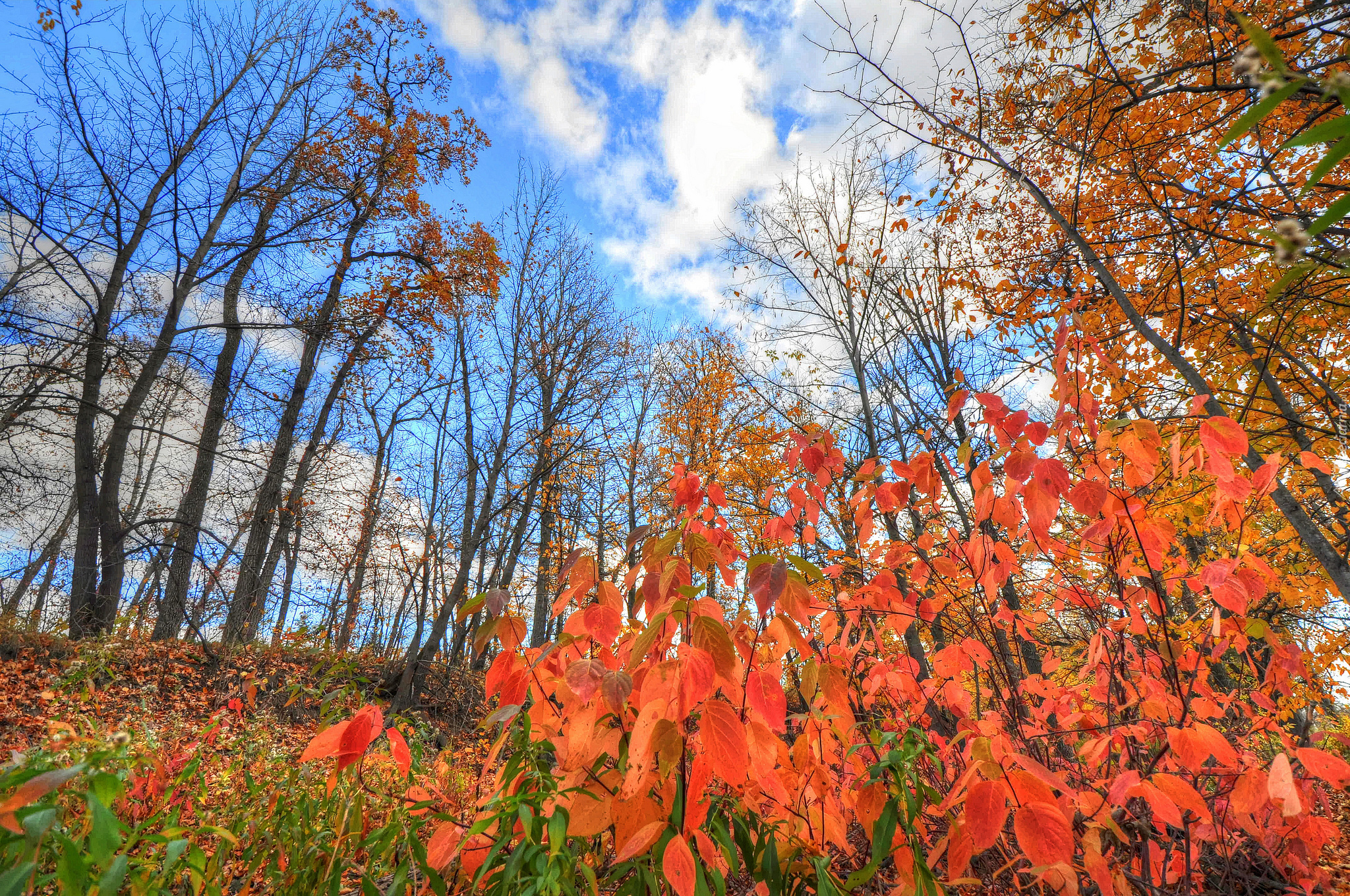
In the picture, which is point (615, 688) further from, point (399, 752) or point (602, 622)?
point (399, 752)

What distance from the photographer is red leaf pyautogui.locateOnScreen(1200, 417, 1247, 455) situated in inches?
55.0

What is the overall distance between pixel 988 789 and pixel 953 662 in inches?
35.4

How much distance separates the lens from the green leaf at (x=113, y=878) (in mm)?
851

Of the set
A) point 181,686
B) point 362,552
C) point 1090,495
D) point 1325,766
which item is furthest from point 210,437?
point 1325,766

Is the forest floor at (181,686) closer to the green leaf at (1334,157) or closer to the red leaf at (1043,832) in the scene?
the red leaf at (1043,832)

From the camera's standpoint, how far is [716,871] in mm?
1104

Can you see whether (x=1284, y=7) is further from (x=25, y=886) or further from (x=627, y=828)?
(x=25, y=886)

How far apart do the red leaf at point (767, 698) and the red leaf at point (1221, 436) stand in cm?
120

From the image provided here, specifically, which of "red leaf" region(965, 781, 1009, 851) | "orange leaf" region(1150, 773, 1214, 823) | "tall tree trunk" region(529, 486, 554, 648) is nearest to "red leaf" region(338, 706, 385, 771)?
"red leaf" region(965, 781, 1009, 851)

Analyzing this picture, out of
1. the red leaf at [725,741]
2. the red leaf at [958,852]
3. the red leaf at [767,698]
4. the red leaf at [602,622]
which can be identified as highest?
the red leaf at [602,622]

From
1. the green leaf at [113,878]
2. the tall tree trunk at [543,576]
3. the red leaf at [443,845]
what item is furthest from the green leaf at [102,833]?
the tall tree trunk at [543,576]

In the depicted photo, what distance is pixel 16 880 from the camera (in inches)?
30.7

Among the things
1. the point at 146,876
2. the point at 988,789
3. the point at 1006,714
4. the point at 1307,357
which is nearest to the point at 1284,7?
the point at 1307,357

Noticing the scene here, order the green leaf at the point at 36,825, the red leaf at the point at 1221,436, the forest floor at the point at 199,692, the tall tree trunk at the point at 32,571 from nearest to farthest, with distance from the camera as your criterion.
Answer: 1. the green leaf at the point at 36,825
2. the red leaf at the point at 1221,436
3. the forest floor at the point at 199,692
4. the tall tree trunk at the point at 32,571
